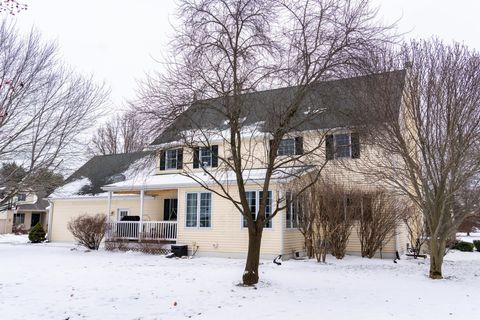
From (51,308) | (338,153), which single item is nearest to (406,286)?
(338,153)

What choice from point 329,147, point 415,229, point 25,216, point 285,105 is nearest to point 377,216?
point 415,229

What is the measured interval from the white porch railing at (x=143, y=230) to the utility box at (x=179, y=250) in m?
1.13

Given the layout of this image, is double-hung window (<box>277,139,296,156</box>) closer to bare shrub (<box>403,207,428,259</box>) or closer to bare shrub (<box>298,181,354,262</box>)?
bare shrub (<box>298,181,354,262</box>)

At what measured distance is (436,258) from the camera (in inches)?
470

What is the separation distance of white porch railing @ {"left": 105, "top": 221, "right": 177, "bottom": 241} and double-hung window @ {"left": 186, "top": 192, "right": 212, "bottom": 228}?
943mm

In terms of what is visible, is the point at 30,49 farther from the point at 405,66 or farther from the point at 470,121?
the point at 470,121

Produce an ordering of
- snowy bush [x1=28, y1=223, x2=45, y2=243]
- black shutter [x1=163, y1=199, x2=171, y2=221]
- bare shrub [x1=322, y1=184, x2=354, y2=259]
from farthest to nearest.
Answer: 1. snowy bush [x1=28, y1=223, x2=45, y2=243]
2. black shutter [x1=163, y1=199, x2=171, y2=221]
3. bare shrub [x1=322, y1=184, x2=354, y2=259]

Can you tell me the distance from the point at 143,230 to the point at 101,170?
10134 millimetres

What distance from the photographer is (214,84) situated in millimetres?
9953

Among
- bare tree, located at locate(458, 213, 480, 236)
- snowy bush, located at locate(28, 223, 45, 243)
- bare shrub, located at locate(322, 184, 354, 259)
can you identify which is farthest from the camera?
snowy bush, located at locate(28, 223, 45, 243)

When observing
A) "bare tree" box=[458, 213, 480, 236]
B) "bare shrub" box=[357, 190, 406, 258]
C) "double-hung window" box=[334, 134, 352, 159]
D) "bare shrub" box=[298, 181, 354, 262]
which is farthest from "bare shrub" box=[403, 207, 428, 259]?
"double-hung window" box=[334, 134, 352, 159]

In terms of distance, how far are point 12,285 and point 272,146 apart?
277 inches

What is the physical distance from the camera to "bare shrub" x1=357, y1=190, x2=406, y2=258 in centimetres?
1599

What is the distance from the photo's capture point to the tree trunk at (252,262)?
9938mm
